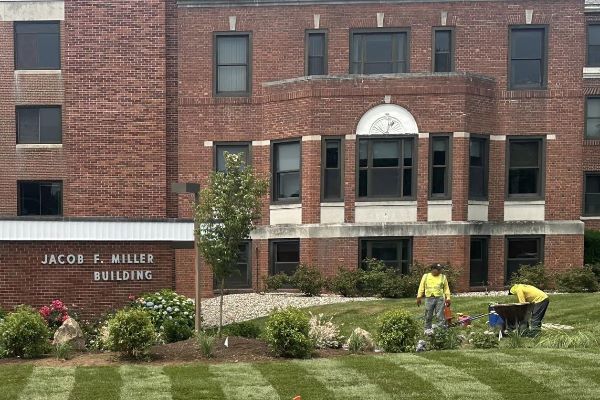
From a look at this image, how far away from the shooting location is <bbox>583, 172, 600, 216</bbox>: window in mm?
29531

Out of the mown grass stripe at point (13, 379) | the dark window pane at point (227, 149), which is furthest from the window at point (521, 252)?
the mown grass stripe at point (13, 379)

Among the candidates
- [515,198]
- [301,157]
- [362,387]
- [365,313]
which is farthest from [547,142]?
[362,387]

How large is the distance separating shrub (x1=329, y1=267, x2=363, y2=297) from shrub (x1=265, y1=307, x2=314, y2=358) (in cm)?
874

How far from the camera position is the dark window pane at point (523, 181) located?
22.2 meters

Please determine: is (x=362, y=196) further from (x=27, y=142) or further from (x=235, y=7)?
(x=27, y=142)

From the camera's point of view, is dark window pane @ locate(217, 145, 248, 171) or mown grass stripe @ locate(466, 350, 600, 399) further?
dark window pane @ locate(217, 145, 248, 171)

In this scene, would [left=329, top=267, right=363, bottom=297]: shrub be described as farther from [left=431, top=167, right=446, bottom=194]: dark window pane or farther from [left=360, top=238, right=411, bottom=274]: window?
[left=431, top=167, right=446, bottom=194]: dark window pane

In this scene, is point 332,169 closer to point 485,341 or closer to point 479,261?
point 479,261

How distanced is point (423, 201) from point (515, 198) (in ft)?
11.9

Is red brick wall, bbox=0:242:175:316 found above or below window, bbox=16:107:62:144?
below

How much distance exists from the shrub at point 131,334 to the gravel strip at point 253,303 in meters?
4.91

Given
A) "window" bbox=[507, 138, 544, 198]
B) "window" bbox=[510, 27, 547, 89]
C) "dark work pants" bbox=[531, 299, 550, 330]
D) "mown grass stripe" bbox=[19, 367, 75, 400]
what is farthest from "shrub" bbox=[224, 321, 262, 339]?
"window" bbox=[510, 27, 547, 89]

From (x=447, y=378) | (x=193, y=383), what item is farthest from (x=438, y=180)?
(x=193, y=383)

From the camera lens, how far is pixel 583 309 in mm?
15250
